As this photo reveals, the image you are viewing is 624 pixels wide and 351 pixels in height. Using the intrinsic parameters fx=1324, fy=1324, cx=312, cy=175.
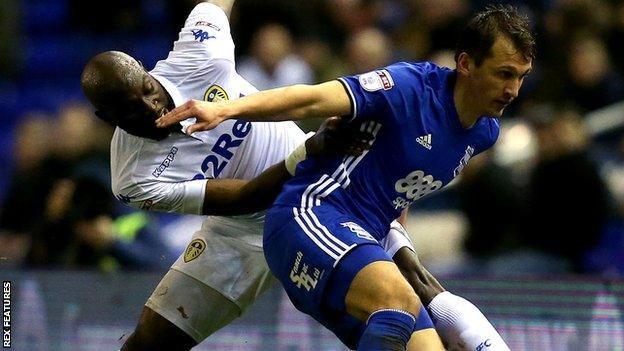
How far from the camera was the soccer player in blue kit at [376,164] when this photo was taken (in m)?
4.88

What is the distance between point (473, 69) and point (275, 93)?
823 mm

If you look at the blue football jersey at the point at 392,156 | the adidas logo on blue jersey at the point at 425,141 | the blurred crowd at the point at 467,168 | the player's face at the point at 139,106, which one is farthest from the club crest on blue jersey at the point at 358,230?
the blurred crowd at the point at 467,168

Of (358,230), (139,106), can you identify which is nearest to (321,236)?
(358,230)

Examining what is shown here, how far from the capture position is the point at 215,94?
5848 millimetres

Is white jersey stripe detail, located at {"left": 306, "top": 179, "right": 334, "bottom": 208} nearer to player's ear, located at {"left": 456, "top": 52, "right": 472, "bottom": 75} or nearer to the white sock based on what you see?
player's ear, located at {"left": 456, "top": 52, "right": 472, "bottom": 75}

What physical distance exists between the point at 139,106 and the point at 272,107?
85 centimetres

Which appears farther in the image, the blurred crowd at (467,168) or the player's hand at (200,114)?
the blurred crowd at (467,168)

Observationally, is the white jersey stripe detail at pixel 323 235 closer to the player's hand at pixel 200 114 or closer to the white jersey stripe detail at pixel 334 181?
the white jersey stripe detail at pixel 334 181

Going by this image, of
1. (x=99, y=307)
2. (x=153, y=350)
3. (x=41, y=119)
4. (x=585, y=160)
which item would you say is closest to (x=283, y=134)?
(x=153, y=350)

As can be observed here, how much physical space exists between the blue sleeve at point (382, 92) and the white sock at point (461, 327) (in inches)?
35.7

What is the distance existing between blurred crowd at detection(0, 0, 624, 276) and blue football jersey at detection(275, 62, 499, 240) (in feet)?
11.0

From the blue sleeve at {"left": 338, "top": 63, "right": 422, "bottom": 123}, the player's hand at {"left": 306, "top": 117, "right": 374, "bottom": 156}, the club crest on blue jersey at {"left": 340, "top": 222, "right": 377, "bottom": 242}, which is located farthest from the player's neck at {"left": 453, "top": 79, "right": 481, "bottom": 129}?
the club crest on blue jersey at {"left": 340, "top": 222, "right": 377, "bottom": 242}

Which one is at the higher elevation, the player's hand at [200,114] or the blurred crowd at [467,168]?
the player's hand at [200,114]

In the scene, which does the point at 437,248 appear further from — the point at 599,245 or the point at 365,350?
the point at 365,350
